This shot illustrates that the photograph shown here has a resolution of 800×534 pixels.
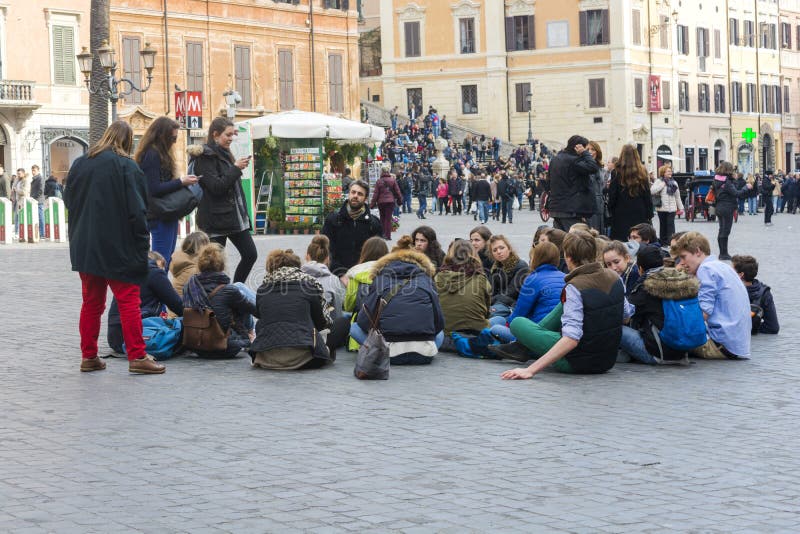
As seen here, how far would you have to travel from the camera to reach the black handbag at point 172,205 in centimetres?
1198

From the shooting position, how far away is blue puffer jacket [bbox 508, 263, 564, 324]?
11.1m

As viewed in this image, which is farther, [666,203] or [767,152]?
[767,152]

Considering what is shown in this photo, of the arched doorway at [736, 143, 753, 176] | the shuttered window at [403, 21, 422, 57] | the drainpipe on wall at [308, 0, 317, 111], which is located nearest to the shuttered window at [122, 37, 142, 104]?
the drainpipe on wall at [308, 0, 317, 111]

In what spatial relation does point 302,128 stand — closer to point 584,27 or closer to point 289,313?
point 289,313

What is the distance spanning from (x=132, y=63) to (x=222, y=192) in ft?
107

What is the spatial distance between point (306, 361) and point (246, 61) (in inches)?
1525

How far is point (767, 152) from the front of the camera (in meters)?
80.8

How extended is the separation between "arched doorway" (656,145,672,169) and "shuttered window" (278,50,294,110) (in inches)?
921

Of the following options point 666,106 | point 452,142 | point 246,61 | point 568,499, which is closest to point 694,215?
point 246,61

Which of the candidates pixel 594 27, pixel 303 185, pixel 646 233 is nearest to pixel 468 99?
pixel 594 27

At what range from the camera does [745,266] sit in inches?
491

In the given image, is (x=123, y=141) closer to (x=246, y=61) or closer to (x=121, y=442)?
(x=121, y=442)

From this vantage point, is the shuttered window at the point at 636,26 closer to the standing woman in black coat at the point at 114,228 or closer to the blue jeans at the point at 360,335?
the blue jeans at the point at 360,335

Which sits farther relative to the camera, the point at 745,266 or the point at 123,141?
the point at 745,266
